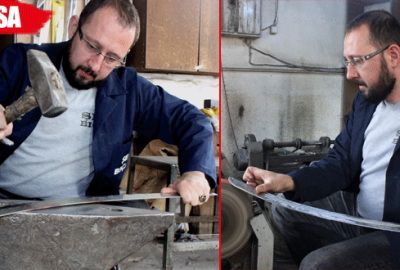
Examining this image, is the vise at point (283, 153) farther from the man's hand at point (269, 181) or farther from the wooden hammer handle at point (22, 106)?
the wooden hammer handle at point (22, 106)

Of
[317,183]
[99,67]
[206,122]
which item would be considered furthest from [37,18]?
[317,183]

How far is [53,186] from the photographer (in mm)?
1499

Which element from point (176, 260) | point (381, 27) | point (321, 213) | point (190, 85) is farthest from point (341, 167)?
point (190, 85)

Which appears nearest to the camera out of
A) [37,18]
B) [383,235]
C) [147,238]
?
[147,238]

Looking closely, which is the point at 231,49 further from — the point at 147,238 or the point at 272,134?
the point at 147,238

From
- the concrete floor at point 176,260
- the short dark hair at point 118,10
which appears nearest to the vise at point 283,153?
the short dark hair at point 118,10

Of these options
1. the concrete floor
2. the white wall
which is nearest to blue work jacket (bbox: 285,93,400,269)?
the concrete floor

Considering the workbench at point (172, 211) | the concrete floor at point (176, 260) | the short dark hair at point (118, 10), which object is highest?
the short dark hair at point (118, 10)

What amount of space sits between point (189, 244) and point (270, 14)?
1.52m

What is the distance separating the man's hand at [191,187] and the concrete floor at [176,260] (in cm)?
103

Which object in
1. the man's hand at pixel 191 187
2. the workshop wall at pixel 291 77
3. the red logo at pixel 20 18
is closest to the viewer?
the man's hand at pixel 191 187

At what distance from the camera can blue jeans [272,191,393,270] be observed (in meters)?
1.17

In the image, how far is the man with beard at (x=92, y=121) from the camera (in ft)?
4.45

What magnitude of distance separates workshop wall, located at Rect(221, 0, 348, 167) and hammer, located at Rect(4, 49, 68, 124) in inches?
24.0
